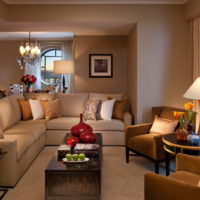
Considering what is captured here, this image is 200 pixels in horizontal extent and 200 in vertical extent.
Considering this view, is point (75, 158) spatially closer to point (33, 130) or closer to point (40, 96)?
point (33, 130)

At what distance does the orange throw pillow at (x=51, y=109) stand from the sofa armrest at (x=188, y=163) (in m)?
3.17

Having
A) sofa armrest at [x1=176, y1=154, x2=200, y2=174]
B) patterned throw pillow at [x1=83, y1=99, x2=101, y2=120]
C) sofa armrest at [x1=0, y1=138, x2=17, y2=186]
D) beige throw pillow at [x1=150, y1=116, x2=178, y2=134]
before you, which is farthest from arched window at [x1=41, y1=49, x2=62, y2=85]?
sofa armrest at [x1=176, y1=154, x2=200, y2=174]

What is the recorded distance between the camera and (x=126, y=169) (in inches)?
143

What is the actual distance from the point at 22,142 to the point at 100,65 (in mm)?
3468

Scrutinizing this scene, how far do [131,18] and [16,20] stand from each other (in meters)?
2.12

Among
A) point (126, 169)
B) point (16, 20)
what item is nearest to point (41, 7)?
point (16, 20)

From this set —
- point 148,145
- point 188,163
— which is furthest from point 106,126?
point 188,163

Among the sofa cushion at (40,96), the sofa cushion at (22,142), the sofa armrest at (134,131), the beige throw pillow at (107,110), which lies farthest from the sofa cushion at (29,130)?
the sofa armrest at (134,131)

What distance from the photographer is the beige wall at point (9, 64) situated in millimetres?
8695

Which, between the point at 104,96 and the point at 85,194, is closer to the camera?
the point at 85,194

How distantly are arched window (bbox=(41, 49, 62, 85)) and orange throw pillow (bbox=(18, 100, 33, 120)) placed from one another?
416 centimetres

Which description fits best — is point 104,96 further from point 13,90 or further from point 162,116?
point 13,90

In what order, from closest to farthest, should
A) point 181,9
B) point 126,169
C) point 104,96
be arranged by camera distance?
1. point 126,169
2. point 181,9
3. point 104,96

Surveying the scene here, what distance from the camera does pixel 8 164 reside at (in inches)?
117
